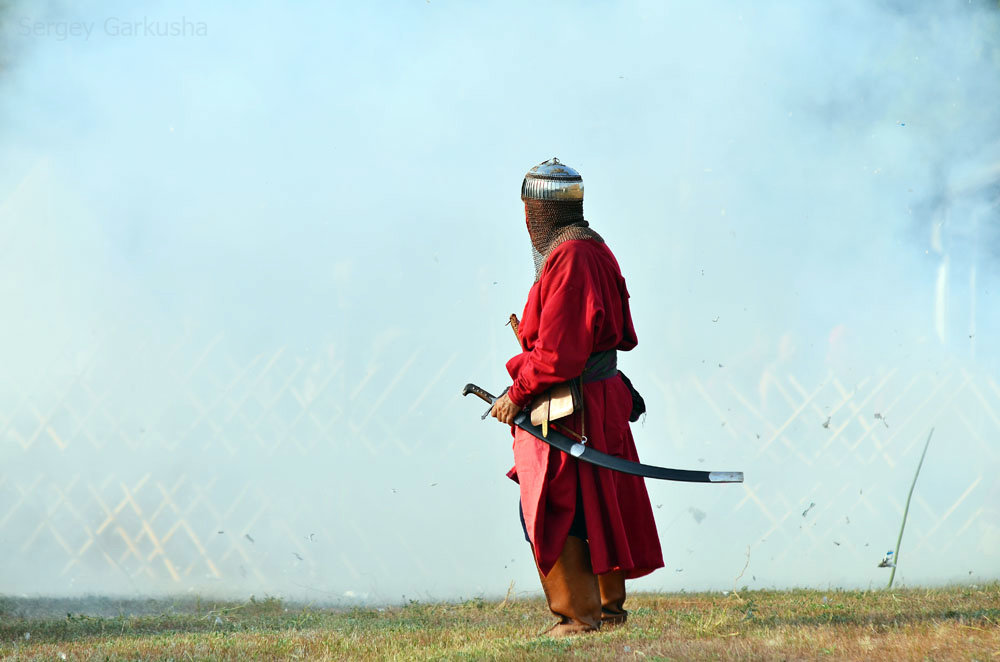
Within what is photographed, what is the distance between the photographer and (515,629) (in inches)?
236

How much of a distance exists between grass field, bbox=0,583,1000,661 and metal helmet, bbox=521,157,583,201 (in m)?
2.08

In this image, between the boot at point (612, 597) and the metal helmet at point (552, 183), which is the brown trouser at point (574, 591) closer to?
the boot at point (612, 597)

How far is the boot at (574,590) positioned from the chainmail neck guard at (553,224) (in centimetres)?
133

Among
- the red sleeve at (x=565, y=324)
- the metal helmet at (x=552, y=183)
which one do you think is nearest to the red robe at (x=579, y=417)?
the red sleeve at (x=565, y=324)

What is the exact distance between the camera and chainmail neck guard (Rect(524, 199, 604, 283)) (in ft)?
17.8

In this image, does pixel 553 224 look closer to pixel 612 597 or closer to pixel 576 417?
pixel 576 417

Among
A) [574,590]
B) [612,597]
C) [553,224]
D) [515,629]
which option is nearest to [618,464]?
[574,590]

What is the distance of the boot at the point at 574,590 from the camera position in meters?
5.21

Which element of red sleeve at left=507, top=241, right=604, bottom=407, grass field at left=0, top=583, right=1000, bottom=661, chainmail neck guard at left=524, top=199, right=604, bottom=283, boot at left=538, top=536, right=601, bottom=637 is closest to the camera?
grass field at left=0, top=583, right=1000, bottom=661

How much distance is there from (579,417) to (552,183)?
45.0 inches

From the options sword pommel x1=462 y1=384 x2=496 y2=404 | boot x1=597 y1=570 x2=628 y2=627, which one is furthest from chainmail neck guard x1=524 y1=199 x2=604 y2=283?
boot x1=597 y1=570 x2=628 y2=627

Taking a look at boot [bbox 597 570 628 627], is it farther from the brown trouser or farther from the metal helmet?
the metal helmet

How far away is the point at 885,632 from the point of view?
5.06m

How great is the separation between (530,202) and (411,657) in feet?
7.30
